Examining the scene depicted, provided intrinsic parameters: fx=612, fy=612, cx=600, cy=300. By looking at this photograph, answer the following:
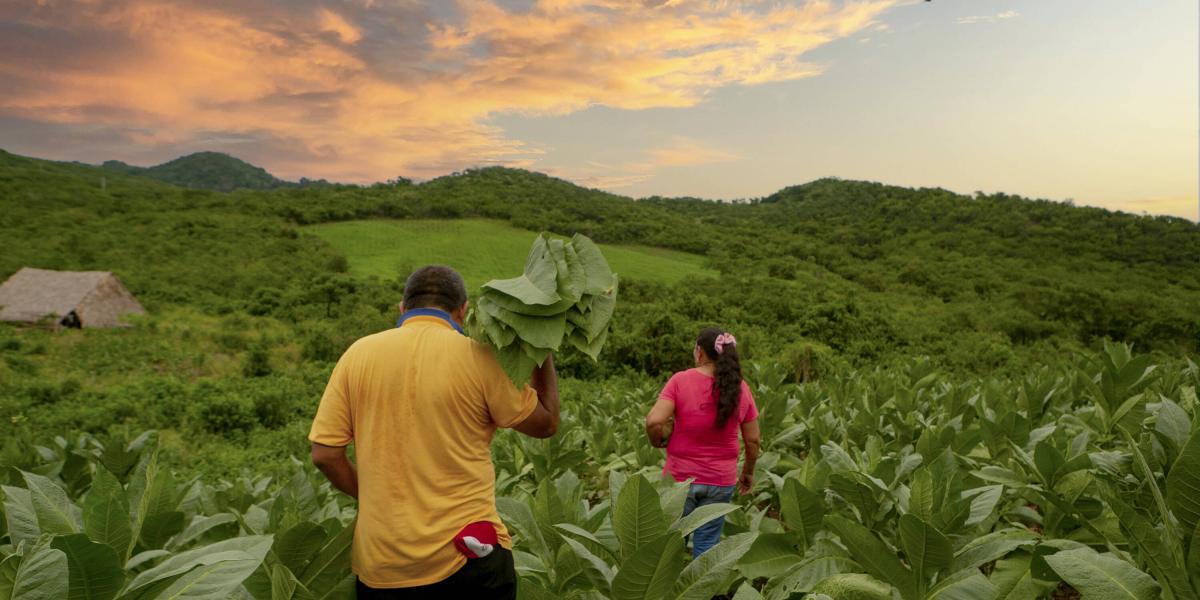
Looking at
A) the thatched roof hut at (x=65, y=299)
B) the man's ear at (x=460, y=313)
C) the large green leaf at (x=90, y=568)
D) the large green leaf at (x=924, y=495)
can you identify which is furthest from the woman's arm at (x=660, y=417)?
the thatched roof hut at (x=65, y=299)

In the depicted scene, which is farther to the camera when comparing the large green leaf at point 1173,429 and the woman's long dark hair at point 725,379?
the woman's long dark hair at point 725,379

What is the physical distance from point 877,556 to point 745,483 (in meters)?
2.20

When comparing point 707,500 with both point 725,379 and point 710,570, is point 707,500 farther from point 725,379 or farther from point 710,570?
point 710,570

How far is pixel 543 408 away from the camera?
202cm

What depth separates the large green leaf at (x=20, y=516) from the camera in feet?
4.71

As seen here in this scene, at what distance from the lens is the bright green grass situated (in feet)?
121

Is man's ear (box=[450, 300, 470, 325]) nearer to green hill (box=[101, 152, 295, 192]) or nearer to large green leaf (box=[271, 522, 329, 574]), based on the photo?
large green leaf (box=[271, 522, 329, 574])

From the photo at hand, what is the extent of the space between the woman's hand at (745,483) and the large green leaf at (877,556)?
6.92ft

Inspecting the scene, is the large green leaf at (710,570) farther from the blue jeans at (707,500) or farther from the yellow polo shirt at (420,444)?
the blue jeans at (707,500)

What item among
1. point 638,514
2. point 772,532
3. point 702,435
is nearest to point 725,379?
point 702,435

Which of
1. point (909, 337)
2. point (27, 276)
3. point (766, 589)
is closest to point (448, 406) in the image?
point (766, 589)

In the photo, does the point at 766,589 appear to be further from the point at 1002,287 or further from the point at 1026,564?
the point at 1002,287

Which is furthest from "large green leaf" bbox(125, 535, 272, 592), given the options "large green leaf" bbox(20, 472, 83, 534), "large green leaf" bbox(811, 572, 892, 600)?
"large green leaf" bbox(811, 572, 892, 600)

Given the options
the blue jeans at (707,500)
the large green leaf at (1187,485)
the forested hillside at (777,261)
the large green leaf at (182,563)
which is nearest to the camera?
the large green leaf at (182,563)
